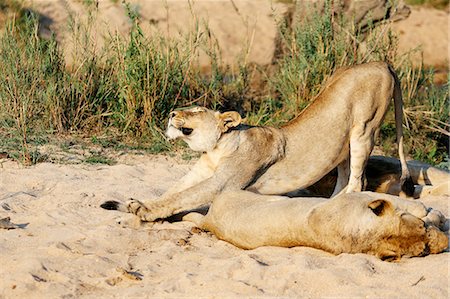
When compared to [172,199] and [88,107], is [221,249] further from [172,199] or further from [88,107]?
[88,107]

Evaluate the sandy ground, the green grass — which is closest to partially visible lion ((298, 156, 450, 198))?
the green grass

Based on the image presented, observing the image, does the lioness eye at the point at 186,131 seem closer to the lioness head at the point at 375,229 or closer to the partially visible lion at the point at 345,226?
the partially visible lion at the point at 345,226

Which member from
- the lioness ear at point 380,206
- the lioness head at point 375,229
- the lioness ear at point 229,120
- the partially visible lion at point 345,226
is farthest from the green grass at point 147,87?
the lioness ear at point 380,206

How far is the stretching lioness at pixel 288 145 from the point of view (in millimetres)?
6289

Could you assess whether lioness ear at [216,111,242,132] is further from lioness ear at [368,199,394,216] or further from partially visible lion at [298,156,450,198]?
lioness ear at [368,199,394,216]

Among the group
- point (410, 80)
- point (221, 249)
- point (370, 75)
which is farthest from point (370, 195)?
point (410, 80)

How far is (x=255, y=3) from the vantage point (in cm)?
1541

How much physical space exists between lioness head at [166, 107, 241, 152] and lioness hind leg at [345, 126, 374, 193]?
1.07 meters

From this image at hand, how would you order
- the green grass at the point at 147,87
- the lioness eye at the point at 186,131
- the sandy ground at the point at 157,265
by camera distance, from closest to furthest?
1. the sandy ground at the point at 157,265
2. the lioness eye at the point at 186,131
3. the green grass at the point at 147,87

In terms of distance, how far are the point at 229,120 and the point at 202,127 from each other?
0.66 feet

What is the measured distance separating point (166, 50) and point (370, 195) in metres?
4.36

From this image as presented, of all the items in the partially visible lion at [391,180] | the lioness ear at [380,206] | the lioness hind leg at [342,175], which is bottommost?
the partially visible lion at [391,180]

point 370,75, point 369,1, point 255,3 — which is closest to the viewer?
point 370,75

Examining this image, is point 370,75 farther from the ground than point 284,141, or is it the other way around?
point 370,75
